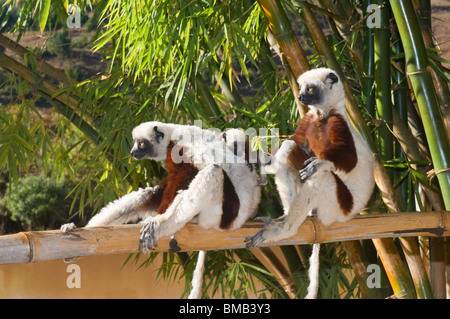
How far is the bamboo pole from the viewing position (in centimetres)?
176

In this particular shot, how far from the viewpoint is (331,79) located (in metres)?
2.32

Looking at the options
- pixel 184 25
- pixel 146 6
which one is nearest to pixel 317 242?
pixel 184 25

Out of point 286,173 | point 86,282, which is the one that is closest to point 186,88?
point 286,173

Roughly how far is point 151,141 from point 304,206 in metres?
0.70

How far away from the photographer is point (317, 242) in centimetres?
231

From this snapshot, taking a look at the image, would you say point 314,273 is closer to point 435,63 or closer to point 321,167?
point 321,167

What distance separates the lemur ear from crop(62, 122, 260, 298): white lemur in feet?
1.36

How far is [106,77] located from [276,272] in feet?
5.57

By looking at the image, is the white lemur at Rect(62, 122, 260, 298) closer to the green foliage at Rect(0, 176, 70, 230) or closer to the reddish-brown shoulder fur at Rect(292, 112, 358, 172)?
the reddish-brown shoulder fur at Rect(292, 112, 358, 172)

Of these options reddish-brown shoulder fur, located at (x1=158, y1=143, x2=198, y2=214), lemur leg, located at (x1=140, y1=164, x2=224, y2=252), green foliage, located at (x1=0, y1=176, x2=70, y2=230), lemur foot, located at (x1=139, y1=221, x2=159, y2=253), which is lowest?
lemur foot, located at (x1=139, y1=221, x2=159, y2=253)

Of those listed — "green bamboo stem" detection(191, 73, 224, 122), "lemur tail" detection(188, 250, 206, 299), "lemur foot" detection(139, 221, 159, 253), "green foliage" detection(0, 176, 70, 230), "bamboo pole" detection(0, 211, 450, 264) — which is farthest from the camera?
"green foliage" detection(0, 176, 70, 230)

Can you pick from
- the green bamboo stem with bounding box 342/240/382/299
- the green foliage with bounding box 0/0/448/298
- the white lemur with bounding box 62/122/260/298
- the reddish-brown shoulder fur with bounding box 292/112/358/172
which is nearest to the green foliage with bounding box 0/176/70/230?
the green foliage with bounding box 0/0/448/298

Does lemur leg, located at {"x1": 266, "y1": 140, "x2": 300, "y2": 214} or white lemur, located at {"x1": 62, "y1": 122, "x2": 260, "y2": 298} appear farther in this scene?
lemur leg, located at {"x1": 266, "y1": 140, "x2": 300, "y2": 214}
